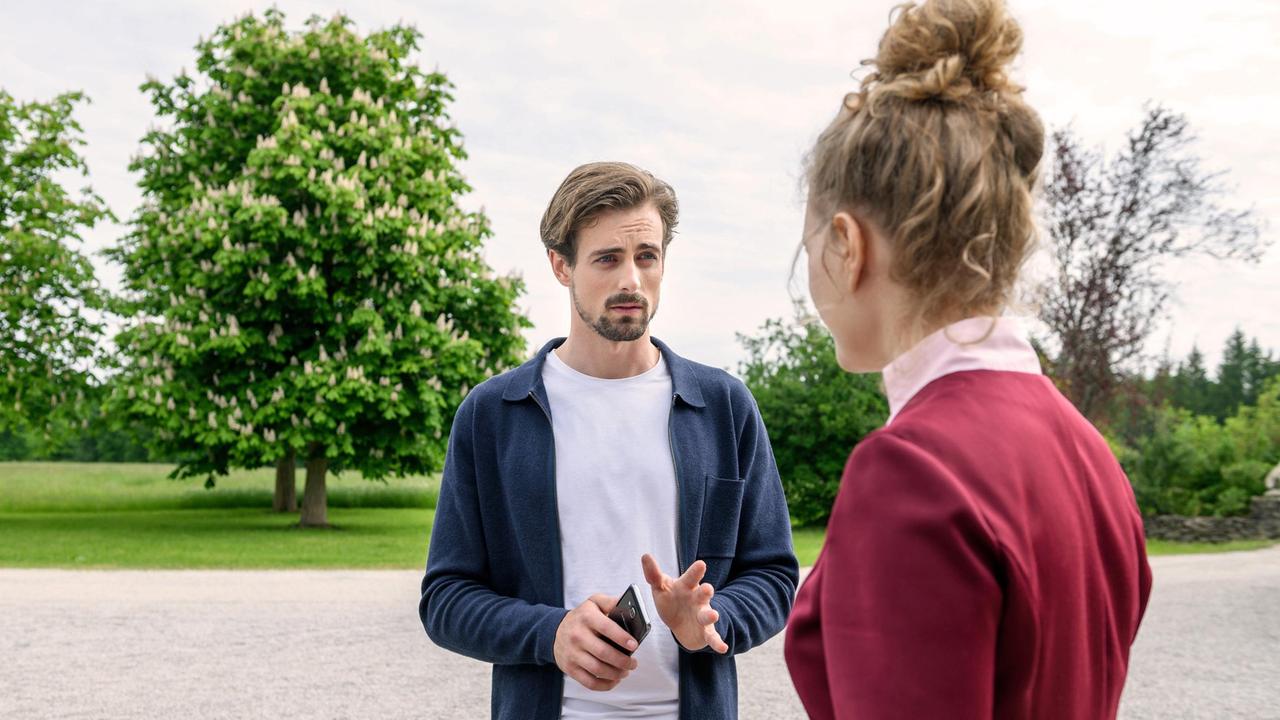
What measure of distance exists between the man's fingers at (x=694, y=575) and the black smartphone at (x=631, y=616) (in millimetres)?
103

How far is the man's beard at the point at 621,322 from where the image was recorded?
3010mm

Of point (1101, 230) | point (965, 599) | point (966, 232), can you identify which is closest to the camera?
point (965, 599)

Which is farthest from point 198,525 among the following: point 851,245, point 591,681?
point 851,245

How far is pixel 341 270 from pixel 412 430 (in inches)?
150

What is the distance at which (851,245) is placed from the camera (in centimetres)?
132

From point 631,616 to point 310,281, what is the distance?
23.3 m

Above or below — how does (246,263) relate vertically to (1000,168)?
above

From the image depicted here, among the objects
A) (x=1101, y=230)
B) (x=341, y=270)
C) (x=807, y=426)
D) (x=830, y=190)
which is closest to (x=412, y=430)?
(x=341, y=270)

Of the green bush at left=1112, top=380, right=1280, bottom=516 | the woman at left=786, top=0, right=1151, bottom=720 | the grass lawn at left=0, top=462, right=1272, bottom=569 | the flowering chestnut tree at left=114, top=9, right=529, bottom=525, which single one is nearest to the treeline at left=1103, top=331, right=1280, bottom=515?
the green bush at left=1112, top=380, right=1280, bottom=516

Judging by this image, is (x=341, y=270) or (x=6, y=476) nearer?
(x=341, y=270)

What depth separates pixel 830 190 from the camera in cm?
136

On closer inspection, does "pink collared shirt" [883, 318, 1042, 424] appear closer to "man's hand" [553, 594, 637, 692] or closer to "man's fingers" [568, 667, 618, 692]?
"man's hand" [553, 594, 637, 692]

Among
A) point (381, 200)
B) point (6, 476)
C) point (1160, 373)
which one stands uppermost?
point (381, 200)

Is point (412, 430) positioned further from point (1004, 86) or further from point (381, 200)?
point (1004, 86)
